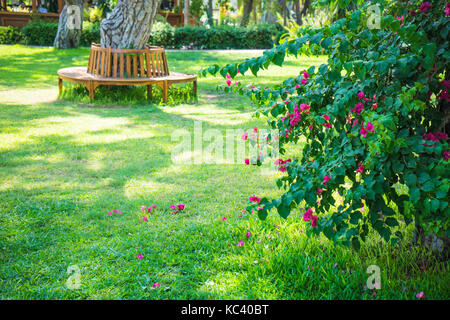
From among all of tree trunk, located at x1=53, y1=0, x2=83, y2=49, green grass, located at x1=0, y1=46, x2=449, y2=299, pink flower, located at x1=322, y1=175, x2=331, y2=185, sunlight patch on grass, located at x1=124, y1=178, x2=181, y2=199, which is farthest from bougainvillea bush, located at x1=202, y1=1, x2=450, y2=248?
tree trunk, located at x1=53, y1=0, x2=83, y2=49

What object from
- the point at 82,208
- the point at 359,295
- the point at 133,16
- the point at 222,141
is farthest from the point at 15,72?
the point at 359,295

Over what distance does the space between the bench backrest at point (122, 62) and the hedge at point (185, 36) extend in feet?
34.8

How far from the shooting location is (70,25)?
1717 cm

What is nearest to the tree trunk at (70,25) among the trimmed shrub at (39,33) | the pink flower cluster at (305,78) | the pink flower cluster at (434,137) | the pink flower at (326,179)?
the trimmed shrub at (39,33)

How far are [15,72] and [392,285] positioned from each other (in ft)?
39.9

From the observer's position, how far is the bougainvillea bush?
197 cm

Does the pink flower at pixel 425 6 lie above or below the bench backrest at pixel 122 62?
above

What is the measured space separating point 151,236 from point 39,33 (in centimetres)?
1920

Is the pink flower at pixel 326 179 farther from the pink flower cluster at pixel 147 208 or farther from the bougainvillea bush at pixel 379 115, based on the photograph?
the pink flower cluster at pixel 147 208

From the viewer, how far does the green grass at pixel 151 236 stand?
2.68 meters

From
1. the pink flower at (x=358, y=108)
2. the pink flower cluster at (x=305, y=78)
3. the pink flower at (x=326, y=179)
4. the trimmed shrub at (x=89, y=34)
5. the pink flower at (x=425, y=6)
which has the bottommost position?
the pink flower at (x=326, y=179)

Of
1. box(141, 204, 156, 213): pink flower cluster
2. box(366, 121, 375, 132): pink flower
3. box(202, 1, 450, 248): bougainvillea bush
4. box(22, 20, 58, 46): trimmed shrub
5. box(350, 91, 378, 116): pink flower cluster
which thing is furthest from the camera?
box(22, 20, 58, 46): trimmed shrub

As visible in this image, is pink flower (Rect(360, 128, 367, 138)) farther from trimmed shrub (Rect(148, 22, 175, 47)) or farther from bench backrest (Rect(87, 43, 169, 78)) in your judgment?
trimmed shrub (Rect(148, 22, 175, 47))

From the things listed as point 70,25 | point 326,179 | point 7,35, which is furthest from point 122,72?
point 7,35
